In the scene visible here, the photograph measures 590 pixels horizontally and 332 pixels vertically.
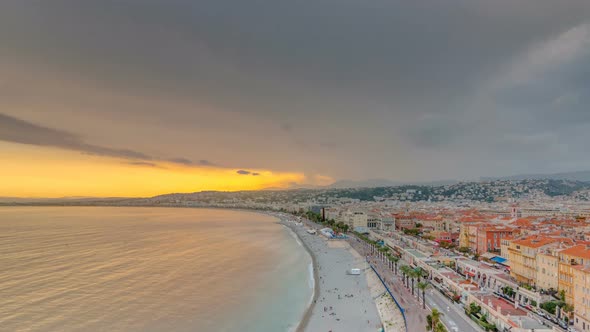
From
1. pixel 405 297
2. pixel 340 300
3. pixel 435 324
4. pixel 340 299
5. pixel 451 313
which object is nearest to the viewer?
pixel 435 324

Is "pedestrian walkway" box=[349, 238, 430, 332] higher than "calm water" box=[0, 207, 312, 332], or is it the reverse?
"pedestrian walkway" box=[349, 238, 430, 332]

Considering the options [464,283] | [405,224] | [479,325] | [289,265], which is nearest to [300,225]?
[405,224]

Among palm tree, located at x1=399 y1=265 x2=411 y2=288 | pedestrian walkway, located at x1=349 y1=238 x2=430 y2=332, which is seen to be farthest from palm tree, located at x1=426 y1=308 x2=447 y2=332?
palm tree, located at x1=399 y1=265 x2=411 y2=288

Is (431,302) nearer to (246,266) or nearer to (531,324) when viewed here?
(531,324)

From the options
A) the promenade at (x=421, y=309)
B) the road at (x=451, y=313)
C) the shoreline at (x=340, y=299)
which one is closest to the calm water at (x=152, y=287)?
the shoreline at (x=340, y=299)

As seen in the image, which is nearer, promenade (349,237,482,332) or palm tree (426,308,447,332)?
palm tree (426,308,447,332)

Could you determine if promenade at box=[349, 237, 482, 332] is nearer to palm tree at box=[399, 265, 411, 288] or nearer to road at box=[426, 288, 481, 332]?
road at box=[426, 288, 481, 332]

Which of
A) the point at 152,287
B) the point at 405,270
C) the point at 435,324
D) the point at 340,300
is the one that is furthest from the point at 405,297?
the point at 152,287

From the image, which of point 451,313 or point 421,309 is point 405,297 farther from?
point 451,313
